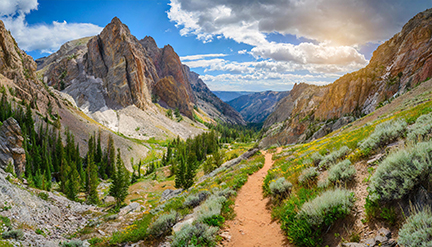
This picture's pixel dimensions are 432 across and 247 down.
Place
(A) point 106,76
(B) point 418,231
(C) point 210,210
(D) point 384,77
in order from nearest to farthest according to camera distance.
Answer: (B) point 418,231
(C) point 210,210
(D) point 384,77
(A) point 106,76

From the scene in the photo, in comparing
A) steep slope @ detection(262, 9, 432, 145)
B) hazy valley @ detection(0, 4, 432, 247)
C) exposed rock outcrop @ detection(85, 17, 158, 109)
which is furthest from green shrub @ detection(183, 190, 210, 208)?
exposed rock outcrop @ detection(85, 17, 158, 109)

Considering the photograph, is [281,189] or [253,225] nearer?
[253,225]

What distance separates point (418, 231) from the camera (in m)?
3.69

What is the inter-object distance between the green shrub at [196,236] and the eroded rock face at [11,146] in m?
45.2

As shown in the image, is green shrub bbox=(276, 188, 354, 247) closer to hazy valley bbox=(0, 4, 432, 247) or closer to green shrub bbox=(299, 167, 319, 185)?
hazy valley bbox=(0, 4, 432, 247)

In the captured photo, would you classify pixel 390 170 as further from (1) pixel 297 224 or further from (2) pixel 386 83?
(2) pixel 386 83

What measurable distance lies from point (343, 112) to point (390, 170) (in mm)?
75939

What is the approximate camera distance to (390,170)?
17.8ft

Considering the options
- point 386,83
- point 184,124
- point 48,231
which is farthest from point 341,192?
point 184,124

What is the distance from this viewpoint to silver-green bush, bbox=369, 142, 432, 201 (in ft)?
15.5

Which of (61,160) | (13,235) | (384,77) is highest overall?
(384,77)

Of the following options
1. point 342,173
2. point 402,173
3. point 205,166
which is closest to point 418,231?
point 402,173

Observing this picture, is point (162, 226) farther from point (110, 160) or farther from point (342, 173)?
point (110, 160)

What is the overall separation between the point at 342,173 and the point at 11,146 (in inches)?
2117
